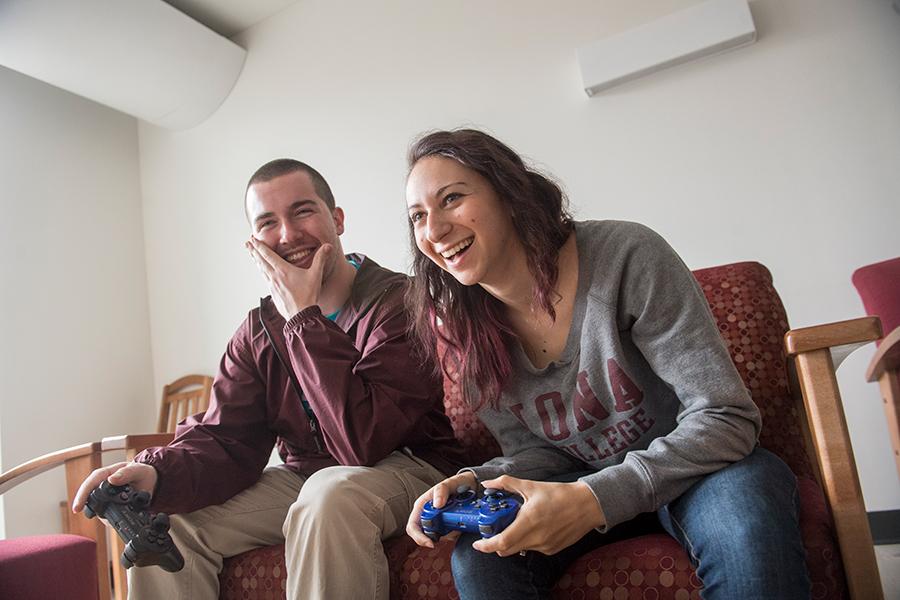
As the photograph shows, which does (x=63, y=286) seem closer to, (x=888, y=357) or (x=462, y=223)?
(x=462, y=223)

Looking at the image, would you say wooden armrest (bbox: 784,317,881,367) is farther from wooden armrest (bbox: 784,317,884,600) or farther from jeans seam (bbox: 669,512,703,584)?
jeans seam (bbox: 669,512,703,584)

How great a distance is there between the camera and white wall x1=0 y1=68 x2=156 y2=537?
3020mm

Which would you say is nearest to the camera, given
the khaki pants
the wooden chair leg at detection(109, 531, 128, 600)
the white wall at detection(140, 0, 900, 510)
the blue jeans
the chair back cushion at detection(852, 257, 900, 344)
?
the blue jeans

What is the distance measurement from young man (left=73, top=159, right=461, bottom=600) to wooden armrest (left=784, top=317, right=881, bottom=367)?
2.00 feet

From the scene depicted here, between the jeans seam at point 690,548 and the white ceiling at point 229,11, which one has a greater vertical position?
the white ceiling at point 229,11

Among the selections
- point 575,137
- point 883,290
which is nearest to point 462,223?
point 883,290

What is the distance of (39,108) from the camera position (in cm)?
332

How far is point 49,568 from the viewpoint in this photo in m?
1.46

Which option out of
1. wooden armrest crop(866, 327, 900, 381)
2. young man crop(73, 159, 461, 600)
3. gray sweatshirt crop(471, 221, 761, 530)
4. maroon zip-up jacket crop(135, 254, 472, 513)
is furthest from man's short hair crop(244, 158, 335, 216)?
wooden armrest crop(866, 327, 900, 381)

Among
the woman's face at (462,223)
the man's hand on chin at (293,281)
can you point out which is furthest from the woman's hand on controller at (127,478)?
the woman's face at (462,223)

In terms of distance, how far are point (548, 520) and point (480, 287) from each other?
0.45 meters

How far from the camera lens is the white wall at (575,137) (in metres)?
2.17

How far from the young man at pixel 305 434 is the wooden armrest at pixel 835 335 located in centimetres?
61

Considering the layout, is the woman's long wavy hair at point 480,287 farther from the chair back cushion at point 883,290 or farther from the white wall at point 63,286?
the white wall at point 63,286
